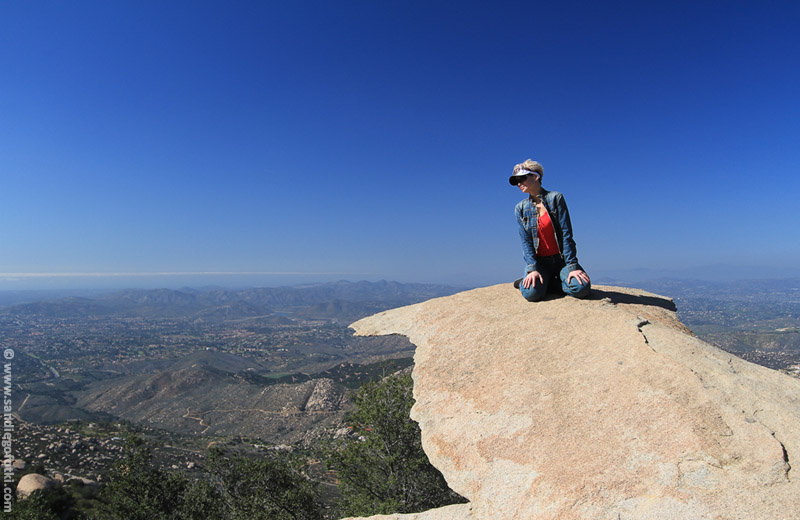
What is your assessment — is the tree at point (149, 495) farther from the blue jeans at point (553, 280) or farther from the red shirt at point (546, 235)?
the red shirt at point (546, 235)

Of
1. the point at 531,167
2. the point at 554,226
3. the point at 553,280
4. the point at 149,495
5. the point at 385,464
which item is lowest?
the point at 149,495

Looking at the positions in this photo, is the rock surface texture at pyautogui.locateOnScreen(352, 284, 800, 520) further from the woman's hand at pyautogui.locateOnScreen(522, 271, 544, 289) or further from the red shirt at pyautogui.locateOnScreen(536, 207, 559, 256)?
the red shirt at pyautogui.locateOnScreen(536, 207, 559, 256)

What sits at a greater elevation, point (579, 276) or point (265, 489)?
point (579, 276)

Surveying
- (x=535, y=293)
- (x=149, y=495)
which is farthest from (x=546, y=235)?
(x=149, y=495)

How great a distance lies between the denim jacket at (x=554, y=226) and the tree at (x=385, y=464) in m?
11.4

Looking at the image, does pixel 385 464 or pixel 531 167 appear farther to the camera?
pixel 385 464

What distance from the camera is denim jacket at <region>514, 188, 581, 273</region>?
7590mm

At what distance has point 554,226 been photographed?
771 centimetres

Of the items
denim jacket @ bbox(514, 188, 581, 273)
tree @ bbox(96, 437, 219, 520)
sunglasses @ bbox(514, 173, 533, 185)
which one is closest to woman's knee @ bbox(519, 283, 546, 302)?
denim jacket @ bbox(514, 188, 581, 273)

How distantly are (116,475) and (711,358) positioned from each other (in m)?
30.1

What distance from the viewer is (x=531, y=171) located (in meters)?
7.69

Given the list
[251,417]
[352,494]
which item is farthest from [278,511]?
[251,417]

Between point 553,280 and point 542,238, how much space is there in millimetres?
939

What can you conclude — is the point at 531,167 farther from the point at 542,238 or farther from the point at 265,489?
the point at 265,489
